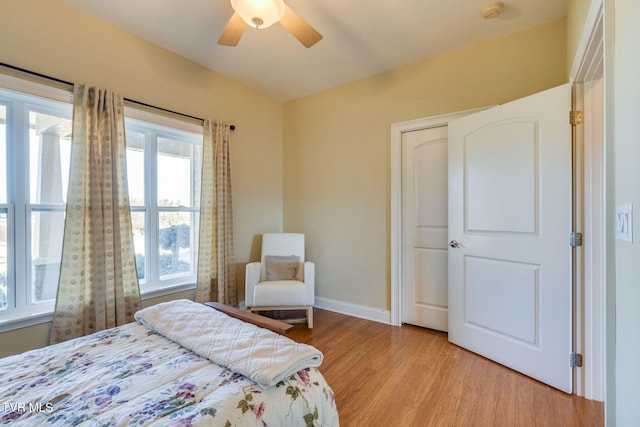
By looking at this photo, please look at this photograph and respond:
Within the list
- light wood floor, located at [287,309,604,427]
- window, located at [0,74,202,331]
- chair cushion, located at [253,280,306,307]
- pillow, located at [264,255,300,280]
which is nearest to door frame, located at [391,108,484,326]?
light wood floor, located at [287,309,604,427]

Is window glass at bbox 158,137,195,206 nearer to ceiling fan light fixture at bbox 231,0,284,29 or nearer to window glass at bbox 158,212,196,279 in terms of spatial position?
window glass at bbox 158,212,196,279

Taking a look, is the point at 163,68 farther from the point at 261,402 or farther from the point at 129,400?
the point at 261,402

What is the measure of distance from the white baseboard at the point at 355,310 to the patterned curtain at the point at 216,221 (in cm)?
108

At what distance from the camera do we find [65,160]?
2.02m

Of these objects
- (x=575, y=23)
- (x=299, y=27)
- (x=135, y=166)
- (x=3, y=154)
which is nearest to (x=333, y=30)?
(x=299, y=27)

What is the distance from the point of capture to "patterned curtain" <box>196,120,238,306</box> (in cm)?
272

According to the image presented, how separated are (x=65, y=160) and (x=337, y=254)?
2.56 metres

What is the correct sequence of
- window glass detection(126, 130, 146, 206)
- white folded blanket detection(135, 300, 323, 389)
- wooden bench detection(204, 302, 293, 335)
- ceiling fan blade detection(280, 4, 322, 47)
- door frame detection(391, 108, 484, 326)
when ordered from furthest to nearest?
door frame detection(391, 108, 484, 326)
window glass detection(126, 130, 146, 206)
ceiling fan blade detection(280, 4, 322, 47)
wooden bench detection(204, 302, 293, 335)
white folded blanket detection(135, 300, 323, 389)

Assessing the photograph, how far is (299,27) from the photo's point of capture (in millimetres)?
1758

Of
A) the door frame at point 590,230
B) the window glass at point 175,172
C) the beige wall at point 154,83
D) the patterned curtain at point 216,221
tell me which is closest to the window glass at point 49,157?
the beige wall at point 154,83

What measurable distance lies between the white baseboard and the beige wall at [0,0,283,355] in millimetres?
974

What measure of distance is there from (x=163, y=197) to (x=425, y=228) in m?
2.53

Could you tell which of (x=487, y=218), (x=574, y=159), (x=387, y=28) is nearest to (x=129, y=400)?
(x=487, y=218)

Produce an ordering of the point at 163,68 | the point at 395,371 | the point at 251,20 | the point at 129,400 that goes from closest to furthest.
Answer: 1. the point at 129,400
2. the point at 251,20
3. the point at 395,371
4. the point at 163,68
